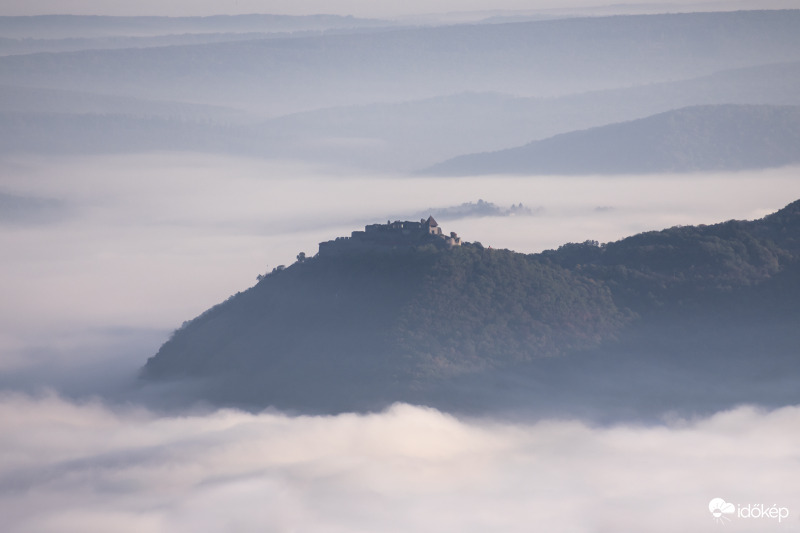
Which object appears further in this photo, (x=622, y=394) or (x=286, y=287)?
(x=286, y=287)

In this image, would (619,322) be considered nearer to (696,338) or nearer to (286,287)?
(696,338)

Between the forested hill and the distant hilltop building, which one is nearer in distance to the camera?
the forested hill

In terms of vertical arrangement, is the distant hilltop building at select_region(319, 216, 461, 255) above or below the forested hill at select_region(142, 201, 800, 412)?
above

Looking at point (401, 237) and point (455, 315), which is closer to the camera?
point (455, 315)

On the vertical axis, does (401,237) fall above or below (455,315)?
above

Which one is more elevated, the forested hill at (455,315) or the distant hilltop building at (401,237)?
the distant hilltop building at (401,237)

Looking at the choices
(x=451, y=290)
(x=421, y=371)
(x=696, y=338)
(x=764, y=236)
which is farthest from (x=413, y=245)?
(x=764, y=236)

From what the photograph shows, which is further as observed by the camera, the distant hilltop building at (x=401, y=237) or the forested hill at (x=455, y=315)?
the distant hilltop building at (x=401, y=237)

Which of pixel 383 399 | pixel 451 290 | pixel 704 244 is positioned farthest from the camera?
pixel 704 244
